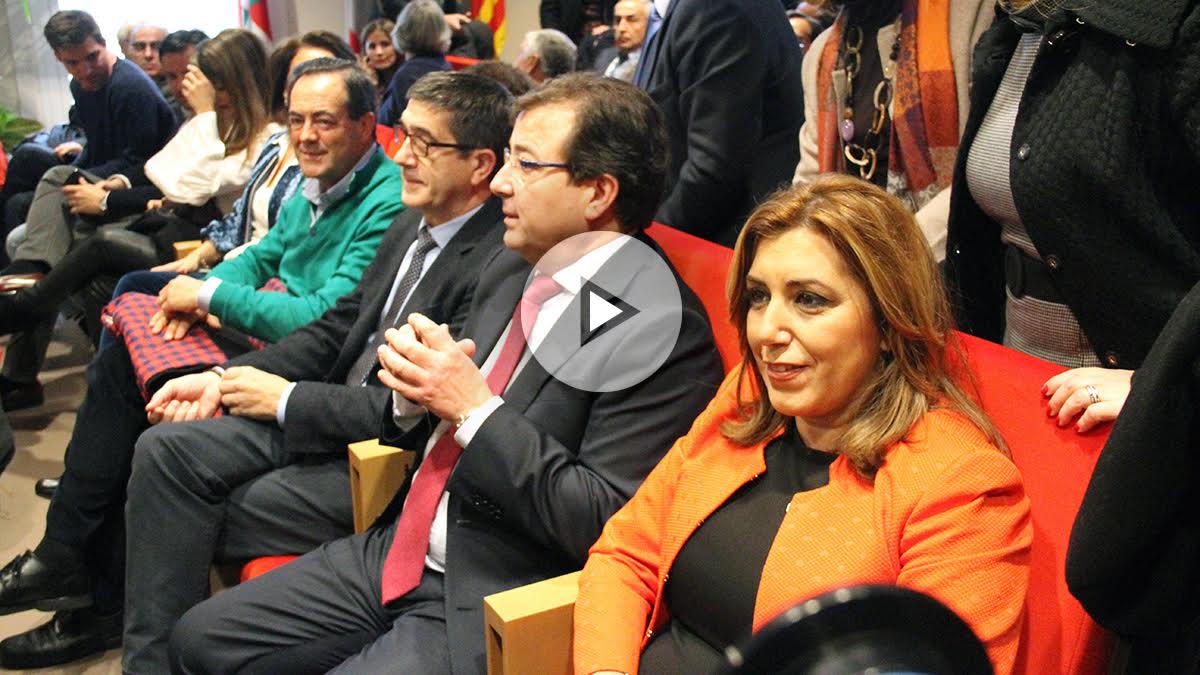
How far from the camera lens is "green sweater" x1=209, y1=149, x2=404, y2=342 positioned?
109 inches

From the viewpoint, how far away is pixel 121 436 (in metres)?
2.73

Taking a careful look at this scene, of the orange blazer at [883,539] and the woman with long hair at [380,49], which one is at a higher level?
the orange blazer at [883,539]

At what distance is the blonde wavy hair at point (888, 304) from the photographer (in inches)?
53.3

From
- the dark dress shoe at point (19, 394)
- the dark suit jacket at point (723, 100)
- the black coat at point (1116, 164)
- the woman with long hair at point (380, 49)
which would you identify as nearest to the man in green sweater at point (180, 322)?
the dark suit jacket at point (723, 100)

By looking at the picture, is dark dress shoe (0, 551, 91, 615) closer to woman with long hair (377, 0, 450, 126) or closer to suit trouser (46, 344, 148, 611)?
suit trouser (46, 344, 148, 611)

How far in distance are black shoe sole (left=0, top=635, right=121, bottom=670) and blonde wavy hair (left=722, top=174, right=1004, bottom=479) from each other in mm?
2115

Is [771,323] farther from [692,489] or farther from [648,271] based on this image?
[648,271]

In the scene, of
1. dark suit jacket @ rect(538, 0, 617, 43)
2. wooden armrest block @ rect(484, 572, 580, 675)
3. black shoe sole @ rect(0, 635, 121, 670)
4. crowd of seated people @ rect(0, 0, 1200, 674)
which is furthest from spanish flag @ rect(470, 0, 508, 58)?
wooden armrest block @ rect(484, 572, 580, 675)

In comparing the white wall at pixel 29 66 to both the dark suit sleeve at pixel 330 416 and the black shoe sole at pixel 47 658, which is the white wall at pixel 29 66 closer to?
the black shoe sole at pixel 47 658

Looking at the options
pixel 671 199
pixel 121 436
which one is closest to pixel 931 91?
pixel 671 199

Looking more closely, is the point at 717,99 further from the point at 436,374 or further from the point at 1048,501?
→ the point at 1048,501

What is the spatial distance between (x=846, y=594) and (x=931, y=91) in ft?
5.00
